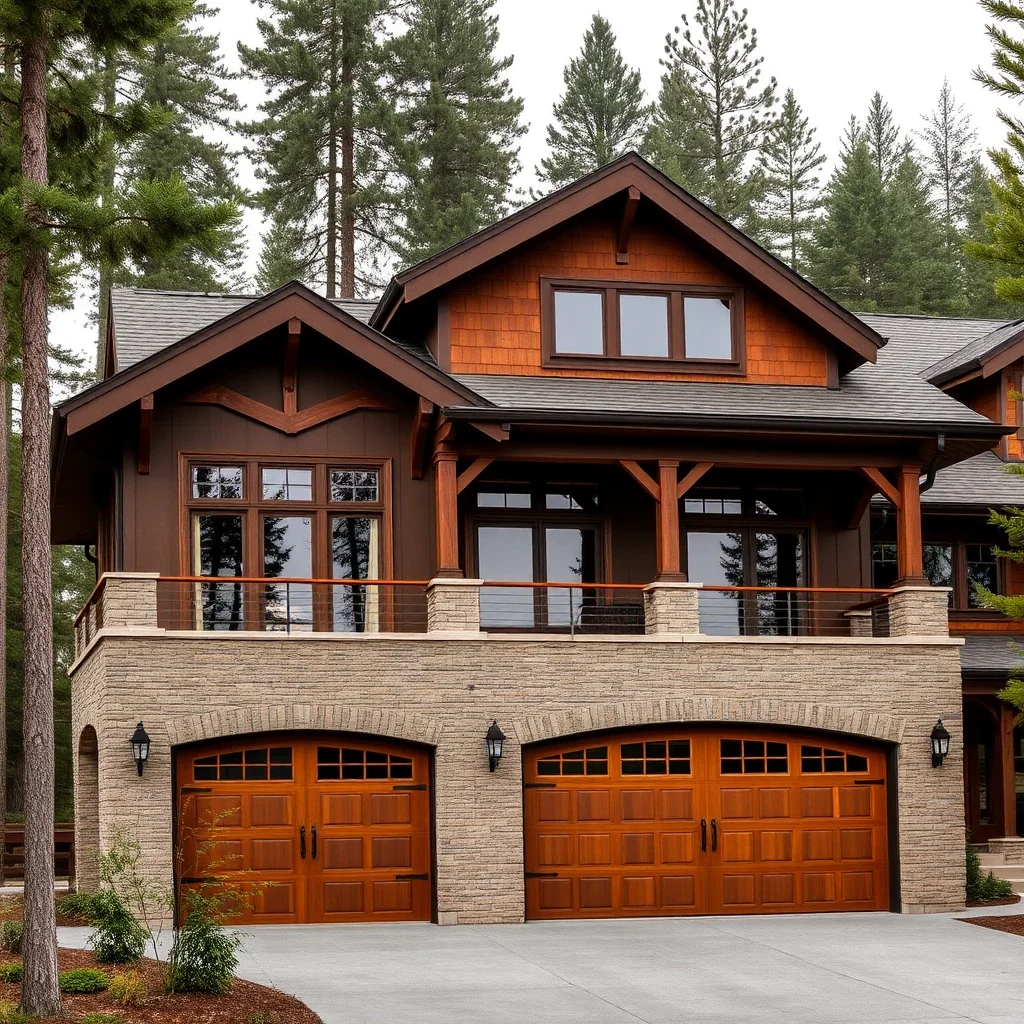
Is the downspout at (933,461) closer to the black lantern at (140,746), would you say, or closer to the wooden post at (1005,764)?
the wooden post at (1005,764)

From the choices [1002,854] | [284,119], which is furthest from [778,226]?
[1002,854]

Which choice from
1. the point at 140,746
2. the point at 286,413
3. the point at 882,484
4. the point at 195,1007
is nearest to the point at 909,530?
the point at 882,484

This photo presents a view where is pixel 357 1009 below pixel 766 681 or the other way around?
below

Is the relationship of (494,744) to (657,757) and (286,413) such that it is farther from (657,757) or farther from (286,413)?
(286,413)

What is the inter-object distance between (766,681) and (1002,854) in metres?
5.81

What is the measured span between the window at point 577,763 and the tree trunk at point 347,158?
22537 millimetres

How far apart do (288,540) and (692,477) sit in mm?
5079

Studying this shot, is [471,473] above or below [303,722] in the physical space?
above

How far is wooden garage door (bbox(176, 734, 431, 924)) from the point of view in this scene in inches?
714

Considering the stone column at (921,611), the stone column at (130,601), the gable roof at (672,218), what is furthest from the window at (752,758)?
the stone column at (130,601)

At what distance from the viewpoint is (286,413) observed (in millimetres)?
19719

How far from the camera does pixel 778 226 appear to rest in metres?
48.0

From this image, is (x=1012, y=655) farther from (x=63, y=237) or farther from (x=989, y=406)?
(x=63, y=237)

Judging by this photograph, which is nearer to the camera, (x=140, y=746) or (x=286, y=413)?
(x=140, y=746)
